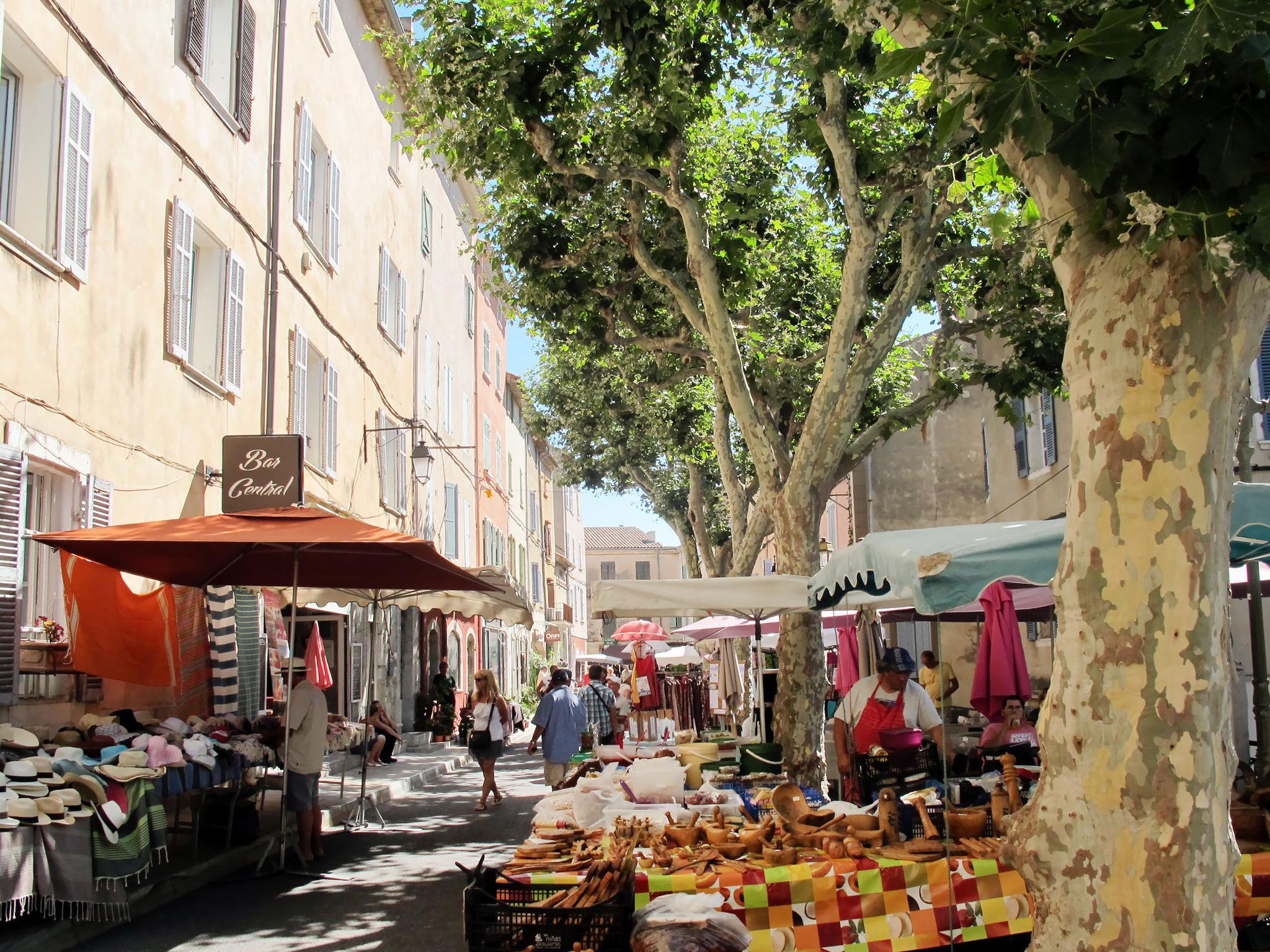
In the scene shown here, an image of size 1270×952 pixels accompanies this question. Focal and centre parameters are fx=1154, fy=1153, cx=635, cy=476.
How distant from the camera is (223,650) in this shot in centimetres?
1145

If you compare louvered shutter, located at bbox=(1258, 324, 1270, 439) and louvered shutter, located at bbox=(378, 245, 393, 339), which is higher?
louvered shutter, located at bbox=(378, 245, 393, 339)

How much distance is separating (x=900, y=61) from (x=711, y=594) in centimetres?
716

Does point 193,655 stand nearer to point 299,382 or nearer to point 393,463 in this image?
point 299,382

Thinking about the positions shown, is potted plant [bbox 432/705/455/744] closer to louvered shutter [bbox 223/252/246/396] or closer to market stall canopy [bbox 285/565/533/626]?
market stall canopy [bbox 285/565/533/626]

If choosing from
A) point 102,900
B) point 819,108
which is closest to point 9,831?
point 102,900

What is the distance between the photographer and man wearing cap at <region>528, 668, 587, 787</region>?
1277 cm

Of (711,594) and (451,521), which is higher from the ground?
(451,521)

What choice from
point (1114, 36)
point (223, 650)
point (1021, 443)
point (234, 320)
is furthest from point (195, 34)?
point (1021, 443)

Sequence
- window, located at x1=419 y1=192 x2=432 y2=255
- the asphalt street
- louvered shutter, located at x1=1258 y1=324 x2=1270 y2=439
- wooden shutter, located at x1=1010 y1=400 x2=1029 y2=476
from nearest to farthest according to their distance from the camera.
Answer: the asphalt street
louvered shutter, located at x1=1258 y1=324 x2=1270 y2=439
wooden shutter, located at x1=1010 y1=400 x2=1029 y2=476
window, located at x1=419 y1=192 x2=432 y2=255

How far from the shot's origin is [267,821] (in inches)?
485

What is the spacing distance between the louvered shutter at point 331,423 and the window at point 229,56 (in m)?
4.30

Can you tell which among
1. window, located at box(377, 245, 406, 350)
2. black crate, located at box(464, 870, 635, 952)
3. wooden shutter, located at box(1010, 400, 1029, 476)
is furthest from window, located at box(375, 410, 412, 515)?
black crate, located at box(464, 870, 635, 952)

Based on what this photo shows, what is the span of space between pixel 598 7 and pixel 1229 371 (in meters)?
7.85

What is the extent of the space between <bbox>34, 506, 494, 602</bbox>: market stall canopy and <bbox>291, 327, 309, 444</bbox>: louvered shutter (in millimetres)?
4541
